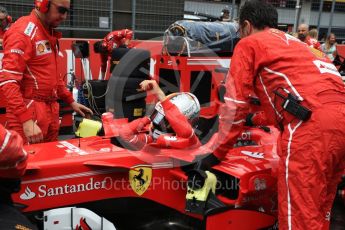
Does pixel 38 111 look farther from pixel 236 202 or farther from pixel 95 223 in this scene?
pixel 236 202

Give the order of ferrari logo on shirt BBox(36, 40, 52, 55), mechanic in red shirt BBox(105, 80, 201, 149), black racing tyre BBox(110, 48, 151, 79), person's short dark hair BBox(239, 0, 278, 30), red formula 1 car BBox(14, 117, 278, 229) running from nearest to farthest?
red formula 1 car BBox(14, 117, 278, 229)
person's short dark hair BBox(239, 0, 278, 30)
mechanic in red shirt BBox(105, 80, 201, 149)
ferrari logo on shirt BBox(36, 40, 52, 55)
black racing tyre BBox(110, 48, 151, 79)

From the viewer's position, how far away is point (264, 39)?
97.9 inches

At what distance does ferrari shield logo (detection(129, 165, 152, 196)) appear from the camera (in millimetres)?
2631

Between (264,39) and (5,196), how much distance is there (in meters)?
1.64

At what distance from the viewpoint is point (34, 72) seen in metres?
3.15

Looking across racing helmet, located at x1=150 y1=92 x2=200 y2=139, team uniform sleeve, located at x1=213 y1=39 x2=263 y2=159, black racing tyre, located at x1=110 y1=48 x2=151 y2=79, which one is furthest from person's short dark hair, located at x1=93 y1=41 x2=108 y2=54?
team uniform sleeve, located at x1=213 y1=39 x2=263 y2=159

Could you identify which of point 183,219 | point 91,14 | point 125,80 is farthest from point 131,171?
point 91,14

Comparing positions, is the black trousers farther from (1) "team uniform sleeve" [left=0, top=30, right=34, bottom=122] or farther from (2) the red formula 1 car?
(1) "team uniform sleeve" [left=0, top=30, right=34, bottom=122]

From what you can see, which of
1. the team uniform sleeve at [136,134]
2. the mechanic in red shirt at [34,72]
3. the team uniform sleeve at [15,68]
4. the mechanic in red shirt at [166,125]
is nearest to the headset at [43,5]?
the mechanic in red shirt at [34,72]

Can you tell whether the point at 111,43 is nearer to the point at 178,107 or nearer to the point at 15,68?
the point at 15,68

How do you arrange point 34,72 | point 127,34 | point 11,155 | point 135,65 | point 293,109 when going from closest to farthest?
point 11,155 → point 293,109 → point 34,72 → point 135,65 → point 127,34

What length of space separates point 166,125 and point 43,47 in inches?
44.3

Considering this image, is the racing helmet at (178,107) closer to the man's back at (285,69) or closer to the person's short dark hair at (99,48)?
the man's back at (285,69)

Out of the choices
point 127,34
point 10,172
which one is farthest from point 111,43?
point 10,172
